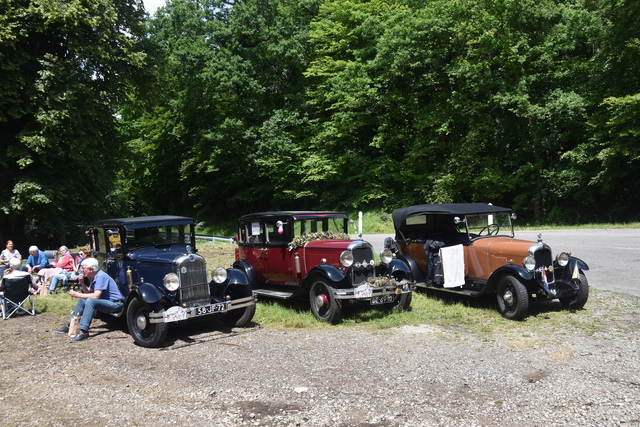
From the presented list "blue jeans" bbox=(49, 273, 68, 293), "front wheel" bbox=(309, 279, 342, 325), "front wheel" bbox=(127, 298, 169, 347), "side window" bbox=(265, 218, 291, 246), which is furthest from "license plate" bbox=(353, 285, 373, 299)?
"blue jeans" bbox=(49, 273, 68, 293)

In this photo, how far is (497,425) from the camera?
14.1 ft

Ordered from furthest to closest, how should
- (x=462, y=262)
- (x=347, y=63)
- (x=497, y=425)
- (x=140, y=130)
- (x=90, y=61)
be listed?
(x=140, y=130) < (x=347, y=63) < (x=90, y=61) < (x=462, y=262) < (x=497, y=425)

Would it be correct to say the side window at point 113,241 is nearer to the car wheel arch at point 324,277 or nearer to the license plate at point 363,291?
the car wheel arch at point 324,277

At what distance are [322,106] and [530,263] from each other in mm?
25990

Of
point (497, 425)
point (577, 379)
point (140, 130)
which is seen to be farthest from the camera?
point (140, 130)

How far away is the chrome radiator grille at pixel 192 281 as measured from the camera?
25.6 feet

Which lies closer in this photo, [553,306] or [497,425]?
[497,425]

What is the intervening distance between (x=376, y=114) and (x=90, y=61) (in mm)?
16638

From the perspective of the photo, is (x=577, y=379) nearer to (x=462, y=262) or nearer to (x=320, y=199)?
(x=462, y=262)

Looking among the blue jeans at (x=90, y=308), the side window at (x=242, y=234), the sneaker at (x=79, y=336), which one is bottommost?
the sneaker at (x=79, y=336)

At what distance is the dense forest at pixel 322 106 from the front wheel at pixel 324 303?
14.2 m

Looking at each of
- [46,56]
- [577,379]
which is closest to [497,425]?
[577,379]

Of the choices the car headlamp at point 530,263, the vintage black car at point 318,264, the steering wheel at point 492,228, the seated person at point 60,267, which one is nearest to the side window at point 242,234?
the vintage black car at point 318,264

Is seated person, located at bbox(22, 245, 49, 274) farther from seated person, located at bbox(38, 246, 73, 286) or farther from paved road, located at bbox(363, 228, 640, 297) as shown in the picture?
paved road, located at bbox(363, 228, 640, 297)
